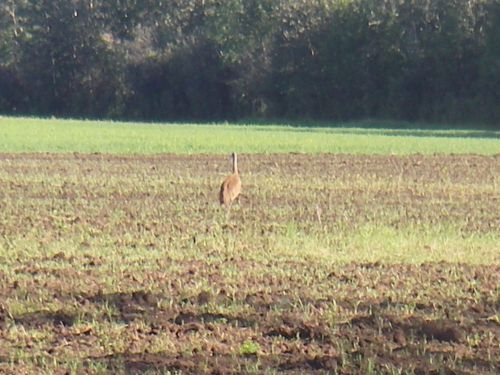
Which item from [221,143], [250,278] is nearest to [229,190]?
[250,278]

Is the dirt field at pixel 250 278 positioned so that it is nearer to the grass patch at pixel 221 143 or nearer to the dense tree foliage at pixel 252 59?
the grass patch at pixel 221 143

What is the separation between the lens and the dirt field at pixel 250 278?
26.2ft

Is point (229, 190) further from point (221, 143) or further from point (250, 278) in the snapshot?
point (221, 143)

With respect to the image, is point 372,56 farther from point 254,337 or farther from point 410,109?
point 254,337

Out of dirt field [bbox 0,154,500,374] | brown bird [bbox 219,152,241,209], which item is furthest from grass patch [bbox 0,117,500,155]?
brown bird [bbox 219,152,241,209]

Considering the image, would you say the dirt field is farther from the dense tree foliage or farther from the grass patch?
the dense tree foliage

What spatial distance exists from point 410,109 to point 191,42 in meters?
14.6

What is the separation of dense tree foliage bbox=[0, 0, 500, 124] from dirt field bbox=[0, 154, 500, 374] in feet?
122

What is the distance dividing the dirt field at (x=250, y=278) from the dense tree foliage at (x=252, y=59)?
122 ft

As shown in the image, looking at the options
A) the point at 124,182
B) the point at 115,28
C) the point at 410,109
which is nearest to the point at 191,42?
the point at 115,28

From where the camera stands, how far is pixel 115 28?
72500 millimetres

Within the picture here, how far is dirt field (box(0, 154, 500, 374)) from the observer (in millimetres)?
7980

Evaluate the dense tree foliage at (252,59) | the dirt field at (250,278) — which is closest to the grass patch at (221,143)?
the dirt field at (250,278)

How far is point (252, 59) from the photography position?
210ft
